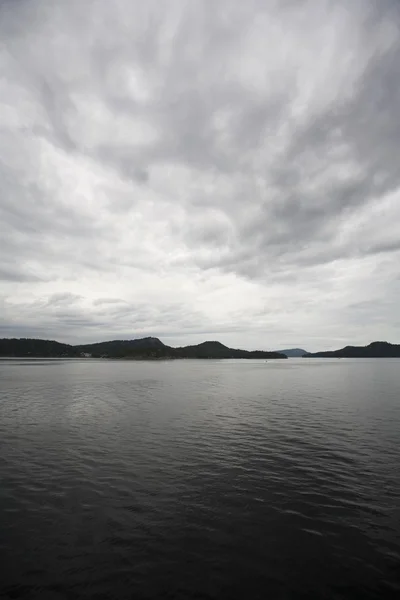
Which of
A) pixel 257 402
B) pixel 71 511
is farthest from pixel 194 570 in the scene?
pixel 257 402

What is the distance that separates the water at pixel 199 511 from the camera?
1357cm

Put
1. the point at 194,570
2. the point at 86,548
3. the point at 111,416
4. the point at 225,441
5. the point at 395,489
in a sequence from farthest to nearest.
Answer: the point at 111,416 → the point at 225,441 → the point at 395,489 → the point at 86,548 → the point at 194,570

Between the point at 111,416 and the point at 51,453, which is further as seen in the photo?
the point at 111,416

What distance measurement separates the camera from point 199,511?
19.3 m

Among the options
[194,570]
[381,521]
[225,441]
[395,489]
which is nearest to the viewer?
[194,570]

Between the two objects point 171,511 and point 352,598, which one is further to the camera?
point 171,511

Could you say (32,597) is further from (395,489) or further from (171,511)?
(395,489)

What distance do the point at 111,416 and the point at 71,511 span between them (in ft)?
97.6

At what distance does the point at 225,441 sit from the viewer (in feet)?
114

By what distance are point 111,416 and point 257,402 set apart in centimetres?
2867

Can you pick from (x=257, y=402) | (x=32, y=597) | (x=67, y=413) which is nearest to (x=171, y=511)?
(x=32, y=597)

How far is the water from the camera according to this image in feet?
44.5

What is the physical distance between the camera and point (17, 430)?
127ft

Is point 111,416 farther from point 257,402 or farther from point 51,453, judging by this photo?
point 257,402
